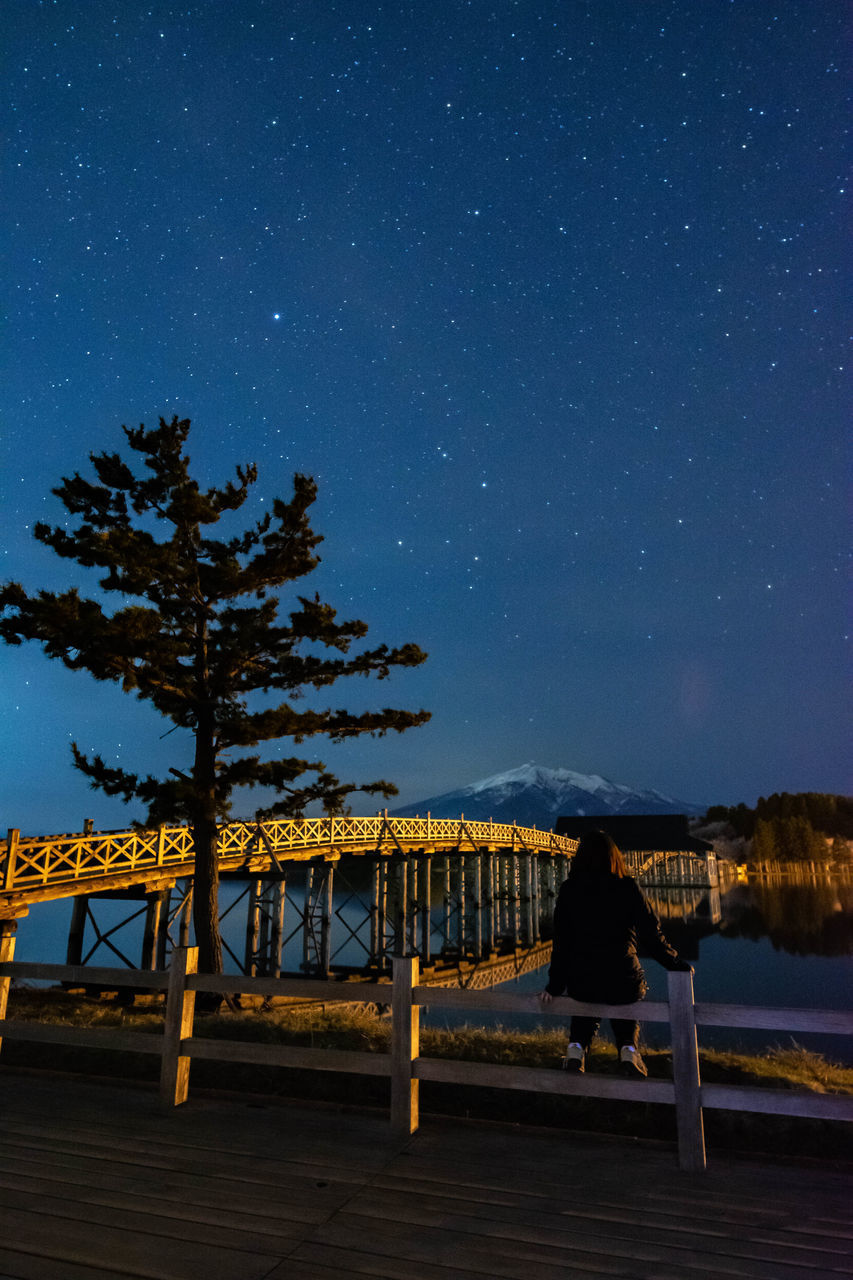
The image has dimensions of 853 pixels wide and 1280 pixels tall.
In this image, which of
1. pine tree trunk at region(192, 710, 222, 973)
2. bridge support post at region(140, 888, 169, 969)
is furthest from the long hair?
bridge support post at region(140, 888, 169, 969)

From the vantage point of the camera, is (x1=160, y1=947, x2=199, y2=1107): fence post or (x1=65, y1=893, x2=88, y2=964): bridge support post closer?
(x1=160, y1=947, x2=199, y2=1107): fence post

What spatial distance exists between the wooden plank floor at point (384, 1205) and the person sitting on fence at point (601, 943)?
2.18 feet

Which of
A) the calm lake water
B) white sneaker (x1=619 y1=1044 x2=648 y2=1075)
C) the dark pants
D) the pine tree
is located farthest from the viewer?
the calm lake water

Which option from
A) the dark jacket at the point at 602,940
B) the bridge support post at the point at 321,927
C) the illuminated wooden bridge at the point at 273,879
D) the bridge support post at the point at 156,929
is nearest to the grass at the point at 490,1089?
the dark jacket at the point at 602,940

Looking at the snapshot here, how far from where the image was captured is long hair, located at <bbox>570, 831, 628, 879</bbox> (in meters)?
5.39

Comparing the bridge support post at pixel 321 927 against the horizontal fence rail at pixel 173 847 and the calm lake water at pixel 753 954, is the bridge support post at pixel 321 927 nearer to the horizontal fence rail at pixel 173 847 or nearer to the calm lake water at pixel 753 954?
the horizontal fence rail at pixel 173 847

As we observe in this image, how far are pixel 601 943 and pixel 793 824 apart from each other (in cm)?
12164

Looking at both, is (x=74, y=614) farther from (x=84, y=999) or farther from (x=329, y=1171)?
(x=329, y=1171)

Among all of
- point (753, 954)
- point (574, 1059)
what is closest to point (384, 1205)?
point (574, 1059)

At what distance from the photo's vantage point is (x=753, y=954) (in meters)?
42.9

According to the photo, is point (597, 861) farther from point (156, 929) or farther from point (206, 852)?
point (156, 929)

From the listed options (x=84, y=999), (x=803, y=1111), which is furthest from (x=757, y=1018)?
(x=84, y=999)

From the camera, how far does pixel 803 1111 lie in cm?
427

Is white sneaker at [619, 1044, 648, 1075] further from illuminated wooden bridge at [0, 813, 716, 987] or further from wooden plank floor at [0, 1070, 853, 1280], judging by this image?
illuminated wooden bridge at [0, 813, 716, 987]
